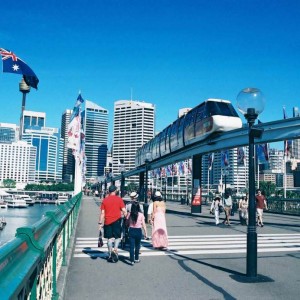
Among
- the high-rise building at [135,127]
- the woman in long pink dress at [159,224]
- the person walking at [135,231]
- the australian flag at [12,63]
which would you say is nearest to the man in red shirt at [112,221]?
the person walking at [135,231]

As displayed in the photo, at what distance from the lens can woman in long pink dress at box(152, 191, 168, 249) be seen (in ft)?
37.5

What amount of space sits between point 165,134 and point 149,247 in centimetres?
2270

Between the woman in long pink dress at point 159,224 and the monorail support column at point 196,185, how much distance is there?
18212mm

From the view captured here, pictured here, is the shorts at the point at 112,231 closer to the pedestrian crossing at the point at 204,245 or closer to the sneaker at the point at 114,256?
the sneaker at the point at 114,256

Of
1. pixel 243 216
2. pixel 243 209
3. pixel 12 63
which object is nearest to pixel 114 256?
pixel 243 209

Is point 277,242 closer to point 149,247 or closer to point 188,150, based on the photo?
point 149,247

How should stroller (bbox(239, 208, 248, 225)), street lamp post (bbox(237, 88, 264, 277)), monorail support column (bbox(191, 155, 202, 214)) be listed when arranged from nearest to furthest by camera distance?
1. street lamp post (bbox(237, 88, 264, 277))
2. stroller (bbox(239, 208, 248, 225))
3. monorail support column (bbox(191, 155, 202, 214))

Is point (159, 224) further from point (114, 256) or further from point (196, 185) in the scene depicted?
point (196, 185)

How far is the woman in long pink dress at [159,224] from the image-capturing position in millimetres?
11421

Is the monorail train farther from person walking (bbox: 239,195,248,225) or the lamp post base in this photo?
the lamp post base

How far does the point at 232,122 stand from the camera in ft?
76.6

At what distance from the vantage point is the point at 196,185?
30.5 m

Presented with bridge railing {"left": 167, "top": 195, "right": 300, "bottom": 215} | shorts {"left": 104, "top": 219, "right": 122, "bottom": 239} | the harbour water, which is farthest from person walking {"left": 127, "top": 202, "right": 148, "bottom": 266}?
the harbour water

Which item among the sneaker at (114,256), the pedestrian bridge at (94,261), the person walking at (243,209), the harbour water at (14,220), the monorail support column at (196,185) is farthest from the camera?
the harbour water at (14,220)
